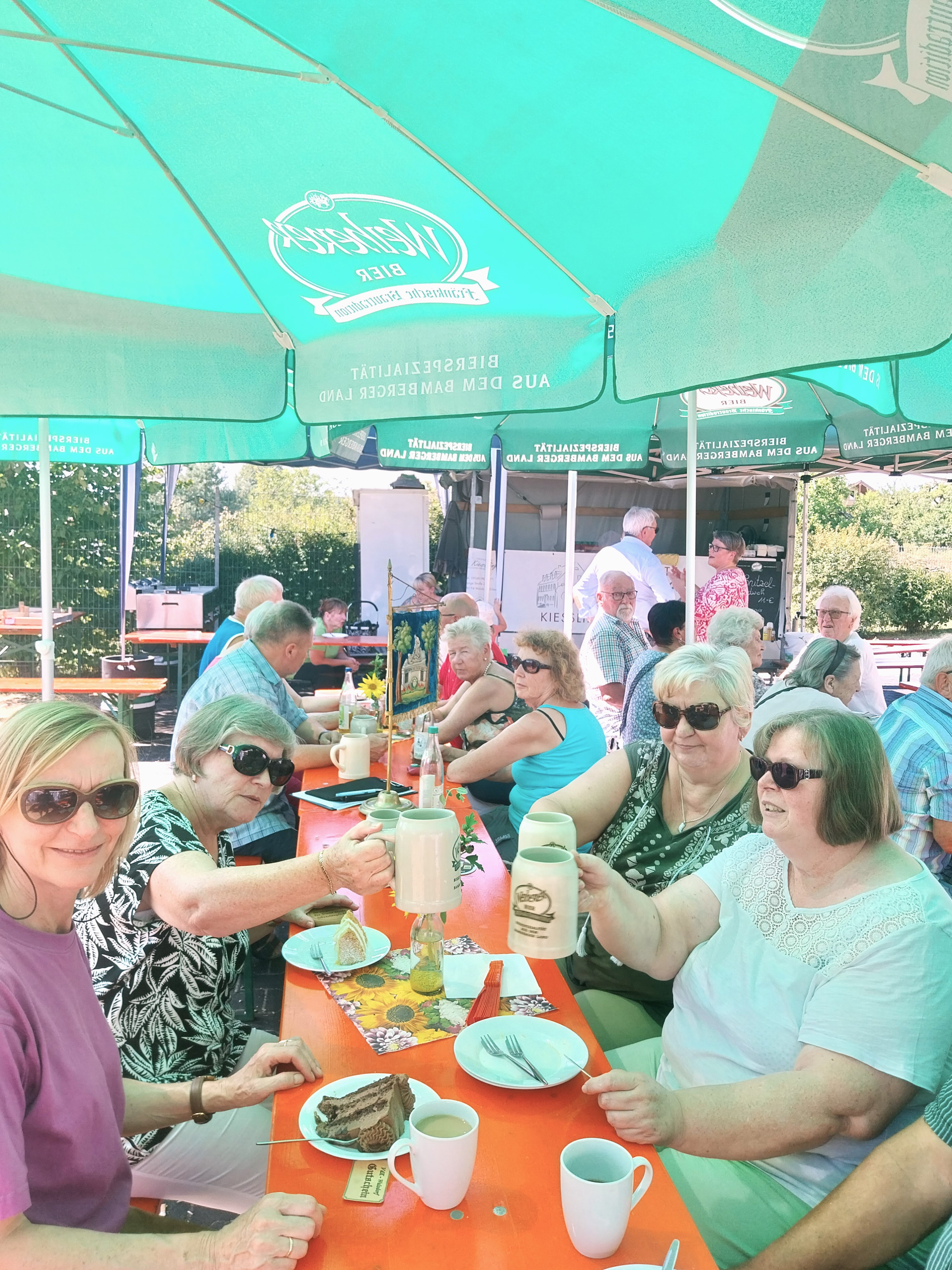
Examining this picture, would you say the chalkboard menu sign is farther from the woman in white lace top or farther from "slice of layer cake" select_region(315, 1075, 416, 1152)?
"slice of layer cake" select_region(315, 1075, 416, 1152)

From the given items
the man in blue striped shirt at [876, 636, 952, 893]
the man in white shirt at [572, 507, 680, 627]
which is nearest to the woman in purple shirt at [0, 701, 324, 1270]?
the man in blue striped shirt at [876, 636, 952, 893]

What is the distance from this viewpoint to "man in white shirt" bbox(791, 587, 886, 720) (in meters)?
5.43

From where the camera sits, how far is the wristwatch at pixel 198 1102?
5.57 feet

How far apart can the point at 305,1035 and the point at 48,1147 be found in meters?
0.49

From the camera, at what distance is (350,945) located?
202 centimetres

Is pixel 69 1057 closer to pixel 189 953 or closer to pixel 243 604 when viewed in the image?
pixel 189 953

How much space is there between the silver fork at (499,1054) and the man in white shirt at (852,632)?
4.32m

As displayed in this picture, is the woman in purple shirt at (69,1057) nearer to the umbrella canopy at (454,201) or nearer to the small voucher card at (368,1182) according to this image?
the small voucher card at (368,1182)

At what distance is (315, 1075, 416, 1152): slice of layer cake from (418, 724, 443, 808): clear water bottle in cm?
100

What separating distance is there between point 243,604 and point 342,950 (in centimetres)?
409

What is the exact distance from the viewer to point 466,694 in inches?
185

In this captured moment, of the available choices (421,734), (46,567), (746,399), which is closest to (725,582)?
(746,399)

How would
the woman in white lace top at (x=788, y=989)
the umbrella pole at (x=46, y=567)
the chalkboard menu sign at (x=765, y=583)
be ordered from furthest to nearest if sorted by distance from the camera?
the chalkboard menu sign at (x=765, y=583) → the umbrella pole at (x=46, y=567) → the woman in white lace top at (x=788, y=989)

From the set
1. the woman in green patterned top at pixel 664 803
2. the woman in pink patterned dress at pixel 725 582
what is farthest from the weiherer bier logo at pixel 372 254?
the woman in pink patterned dress at pixel 725 582
